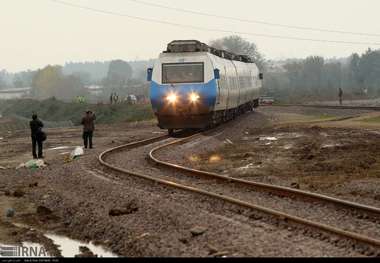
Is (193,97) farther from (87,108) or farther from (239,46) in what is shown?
(239,46)

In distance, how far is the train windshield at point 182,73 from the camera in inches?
982

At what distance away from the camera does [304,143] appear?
21.0 metres

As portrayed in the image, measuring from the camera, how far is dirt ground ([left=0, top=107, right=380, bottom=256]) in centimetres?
889

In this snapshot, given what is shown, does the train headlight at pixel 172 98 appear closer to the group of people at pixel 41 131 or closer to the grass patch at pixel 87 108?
the group of people at pixel 41 131

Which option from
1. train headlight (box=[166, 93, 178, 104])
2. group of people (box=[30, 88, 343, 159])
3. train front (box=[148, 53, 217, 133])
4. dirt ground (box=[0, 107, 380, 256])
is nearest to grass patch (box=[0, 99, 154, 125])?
train front (box=[148, 53, 217, 133])

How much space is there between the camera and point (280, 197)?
457 inches

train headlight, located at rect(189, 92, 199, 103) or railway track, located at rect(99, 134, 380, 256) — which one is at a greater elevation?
train headlight, located at rect(189, 92, 199, 103)

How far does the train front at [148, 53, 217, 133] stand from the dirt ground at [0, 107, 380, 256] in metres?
1.82

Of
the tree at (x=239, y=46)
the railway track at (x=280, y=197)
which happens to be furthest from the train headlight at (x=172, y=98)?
the tree at (x=239, y=46)

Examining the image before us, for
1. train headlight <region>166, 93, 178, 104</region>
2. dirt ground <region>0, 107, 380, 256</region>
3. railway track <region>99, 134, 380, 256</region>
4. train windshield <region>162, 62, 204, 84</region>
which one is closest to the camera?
railway track <region>99, 134, 380, 256</region>

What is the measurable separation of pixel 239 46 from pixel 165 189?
163133 mm

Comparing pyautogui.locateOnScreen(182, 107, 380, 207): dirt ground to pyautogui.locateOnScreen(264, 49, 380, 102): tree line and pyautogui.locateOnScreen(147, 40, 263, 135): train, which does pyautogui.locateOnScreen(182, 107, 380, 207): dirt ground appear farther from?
pyautogui.locateOnScreen(264, 49, 380, 102): tree line

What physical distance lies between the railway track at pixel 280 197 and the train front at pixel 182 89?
24.7 feet

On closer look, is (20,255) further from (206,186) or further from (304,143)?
(304,143)
